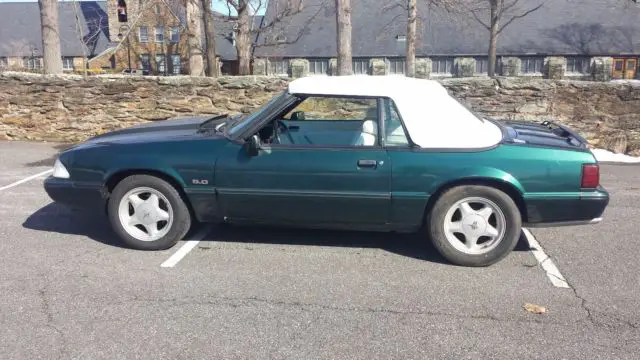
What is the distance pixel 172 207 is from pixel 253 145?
0.88 metres

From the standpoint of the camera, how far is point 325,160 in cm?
434

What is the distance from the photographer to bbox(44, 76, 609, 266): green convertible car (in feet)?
14.0

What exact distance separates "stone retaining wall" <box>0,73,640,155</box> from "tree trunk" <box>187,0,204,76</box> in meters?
6.53

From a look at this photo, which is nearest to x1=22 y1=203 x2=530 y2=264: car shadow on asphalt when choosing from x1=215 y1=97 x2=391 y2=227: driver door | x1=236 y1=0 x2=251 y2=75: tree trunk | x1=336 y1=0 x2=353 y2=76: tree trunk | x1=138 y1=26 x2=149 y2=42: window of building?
x1=215 y1=97 x2=391 y2=227: driver door

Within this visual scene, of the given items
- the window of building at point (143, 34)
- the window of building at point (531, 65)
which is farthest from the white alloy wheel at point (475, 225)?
the window of building at point (143, 34)

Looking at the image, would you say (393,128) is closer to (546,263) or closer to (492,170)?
(492,170)

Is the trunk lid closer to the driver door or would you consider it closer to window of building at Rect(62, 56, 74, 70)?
the driver door

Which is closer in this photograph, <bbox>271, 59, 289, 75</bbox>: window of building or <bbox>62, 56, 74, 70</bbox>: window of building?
<bbox>271, 59, 289, 75</bbox>: window of building

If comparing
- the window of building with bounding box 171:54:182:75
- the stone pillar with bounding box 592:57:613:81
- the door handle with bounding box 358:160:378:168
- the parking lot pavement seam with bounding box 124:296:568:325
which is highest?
the window of building with bounding box 171:54:182:75

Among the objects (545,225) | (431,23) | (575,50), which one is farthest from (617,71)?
(545,225)

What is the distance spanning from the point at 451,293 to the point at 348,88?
5.94 ft

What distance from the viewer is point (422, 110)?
14.6 feet

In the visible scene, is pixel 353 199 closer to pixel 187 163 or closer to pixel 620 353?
pixel 187 163

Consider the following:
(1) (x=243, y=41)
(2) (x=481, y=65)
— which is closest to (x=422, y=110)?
(1) (x=243, y=41)
